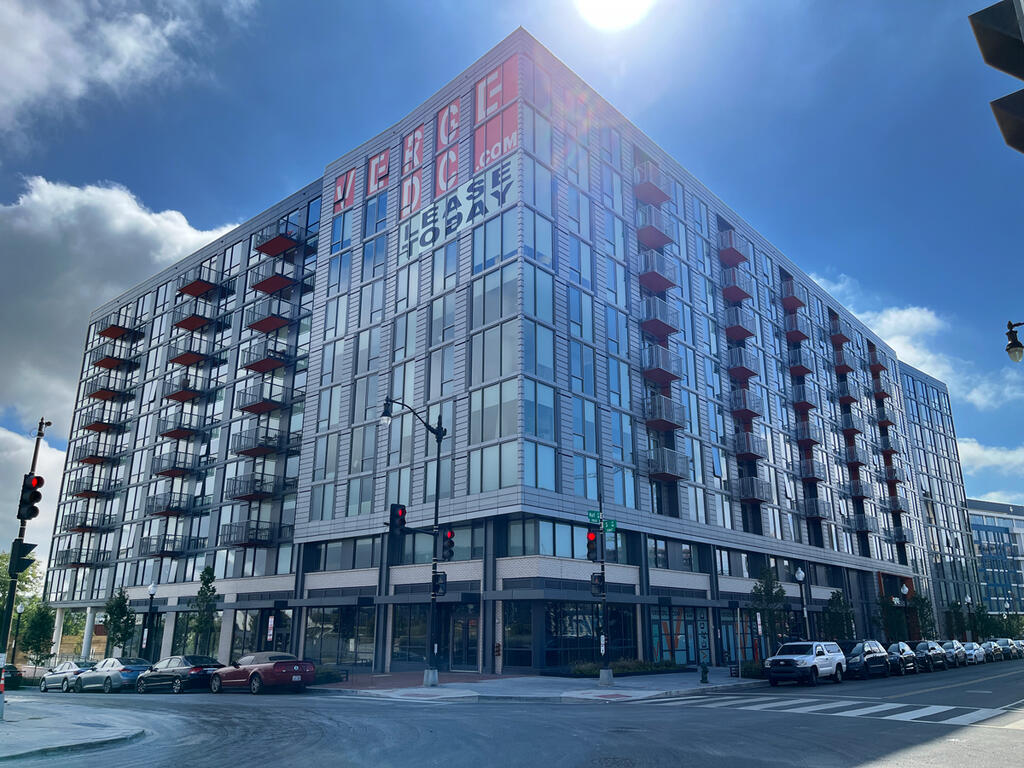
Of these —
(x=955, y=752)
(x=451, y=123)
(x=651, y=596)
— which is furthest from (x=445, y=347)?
(x=955, y=752)

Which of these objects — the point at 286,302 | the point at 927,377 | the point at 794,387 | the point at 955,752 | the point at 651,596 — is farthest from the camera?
the point at 927,377

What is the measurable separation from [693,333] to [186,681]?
113 feet

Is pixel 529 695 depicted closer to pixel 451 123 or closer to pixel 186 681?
pixel 186 681

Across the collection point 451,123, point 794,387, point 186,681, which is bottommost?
point 186,681

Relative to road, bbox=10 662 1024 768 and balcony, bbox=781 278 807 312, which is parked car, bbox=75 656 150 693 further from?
balcony, bbox=781 278 807 312

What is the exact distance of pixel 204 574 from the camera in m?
46.3

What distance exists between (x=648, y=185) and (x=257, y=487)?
A: 31030mm

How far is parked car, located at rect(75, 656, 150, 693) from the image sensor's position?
1305 inches

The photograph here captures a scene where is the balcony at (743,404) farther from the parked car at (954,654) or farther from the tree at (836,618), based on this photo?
the parked car at (954,654)

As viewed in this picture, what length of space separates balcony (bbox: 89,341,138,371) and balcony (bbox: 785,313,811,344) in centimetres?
5432

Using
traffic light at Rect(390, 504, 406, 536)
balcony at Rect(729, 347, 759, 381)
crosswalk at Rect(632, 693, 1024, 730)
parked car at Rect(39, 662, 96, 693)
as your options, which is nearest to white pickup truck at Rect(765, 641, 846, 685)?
crosswalk at Rect(632, 693, 1024, 730)

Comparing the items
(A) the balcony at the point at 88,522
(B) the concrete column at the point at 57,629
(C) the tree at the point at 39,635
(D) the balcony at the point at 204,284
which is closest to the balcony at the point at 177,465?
(A) the balcony at the point at 88,522

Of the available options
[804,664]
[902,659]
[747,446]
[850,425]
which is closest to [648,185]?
[747,446]

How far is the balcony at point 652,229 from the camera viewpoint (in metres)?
46.2
